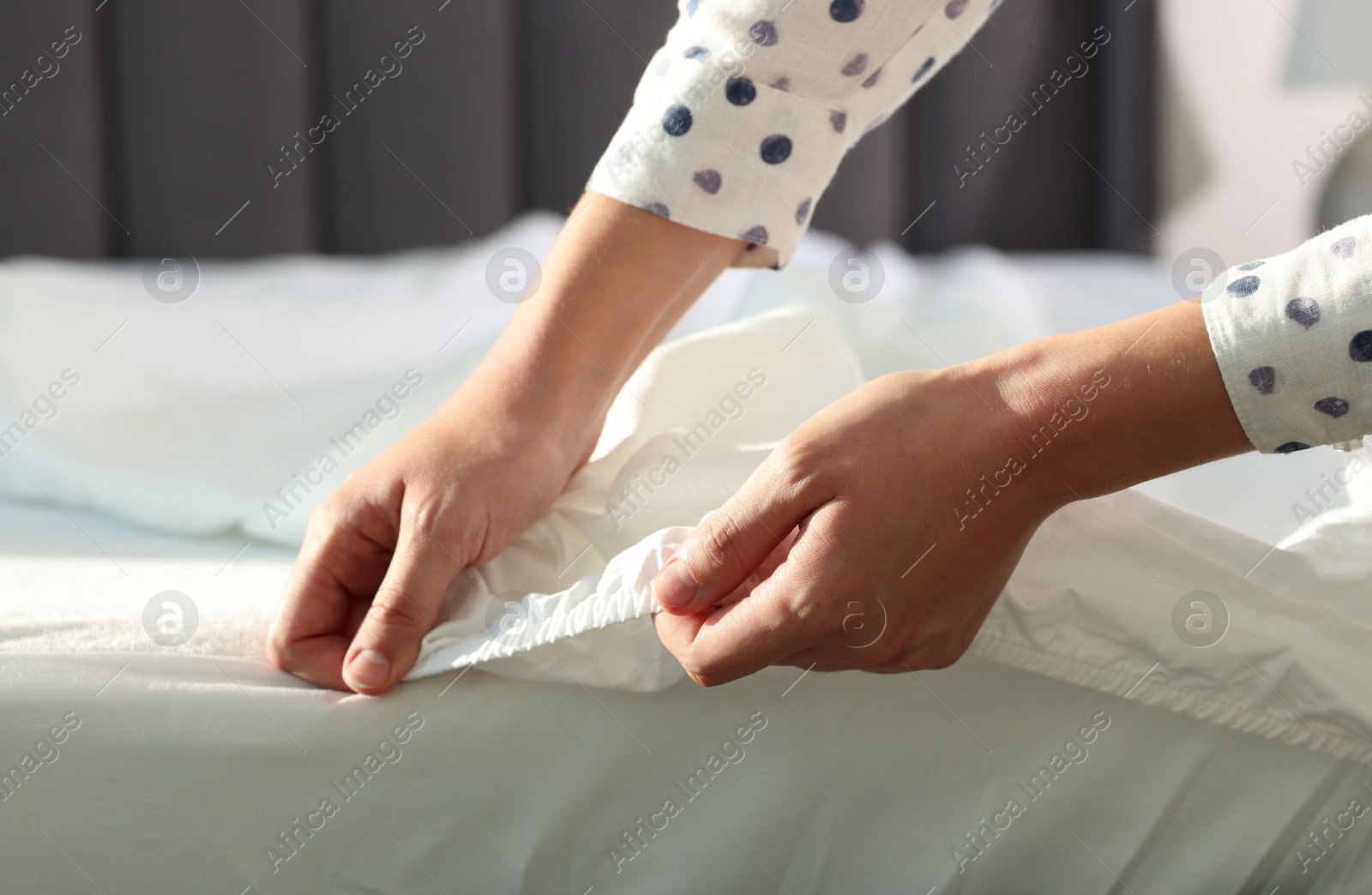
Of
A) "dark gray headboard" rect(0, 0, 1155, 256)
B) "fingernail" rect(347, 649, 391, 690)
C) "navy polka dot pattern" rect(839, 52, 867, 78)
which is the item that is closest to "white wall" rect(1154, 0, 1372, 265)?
"dark gray headboard" rect(0, 0, 1155, 256)

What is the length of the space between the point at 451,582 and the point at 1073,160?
5.79ft

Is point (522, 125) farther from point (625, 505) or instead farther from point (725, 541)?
point (725, 541)

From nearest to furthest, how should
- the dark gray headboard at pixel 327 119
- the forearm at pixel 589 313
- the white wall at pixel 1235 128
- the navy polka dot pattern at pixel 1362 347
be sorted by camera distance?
the navy polka dot pattern at pixel 1362 347 → the forearm at pixel 589 313 → the dark gray headboard at pixel 327 119 → the white wall at pixel 1235 128

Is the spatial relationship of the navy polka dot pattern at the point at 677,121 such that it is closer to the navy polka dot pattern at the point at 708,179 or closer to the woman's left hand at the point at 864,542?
the navy polka dot pattern at the point at 708,179

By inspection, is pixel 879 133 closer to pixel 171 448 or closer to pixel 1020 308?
pixel 1020 308

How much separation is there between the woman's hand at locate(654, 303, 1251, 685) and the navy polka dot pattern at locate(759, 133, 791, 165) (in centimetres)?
21

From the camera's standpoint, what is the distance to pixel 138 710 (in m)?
0.44

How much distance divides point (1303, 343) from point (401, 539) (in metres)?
0.39

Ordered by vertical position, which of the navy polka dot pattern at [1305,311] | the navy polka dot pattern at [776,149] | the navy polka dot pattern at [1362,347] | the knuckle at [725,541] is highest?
the navy polka dot pattern at [776,149]

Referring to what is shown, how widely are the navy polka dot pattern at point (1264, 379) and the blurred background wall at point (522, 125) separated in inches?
50.1

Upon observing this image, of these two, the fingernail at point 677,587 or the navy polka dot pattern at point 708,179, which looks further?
the navy polka dot pattern at point 708,179

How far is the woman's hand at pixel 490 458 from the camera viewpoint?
0.48m

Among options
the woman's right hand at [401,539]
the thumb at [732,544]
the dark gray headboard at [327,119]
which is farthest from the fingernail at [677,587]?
the dark gray headboard at [327,119]

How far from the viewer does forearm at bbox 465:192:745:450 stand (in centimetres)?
55
